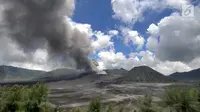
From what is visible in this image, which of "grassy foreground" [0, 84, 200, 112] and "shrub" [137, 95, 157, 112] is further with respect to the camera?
"shrub" [137, 95, 157, 112]

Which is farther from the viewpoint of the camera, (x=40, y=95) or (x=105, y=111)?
(x=40, y=95)

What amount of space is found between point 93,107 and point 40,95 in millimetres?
12838

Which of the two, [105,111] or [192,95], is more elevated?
[192,95]

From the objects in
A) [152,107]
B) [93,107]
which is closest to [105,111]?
[93,107]

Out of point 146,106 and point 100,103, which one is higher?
point 100,103

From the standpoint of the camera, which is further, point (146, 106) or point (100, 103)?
point (146, 106)

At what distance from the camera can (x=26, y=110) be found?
48188 millimetres

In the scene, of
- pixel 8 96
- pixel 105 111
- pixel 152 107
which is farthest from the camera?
pixel 8 96

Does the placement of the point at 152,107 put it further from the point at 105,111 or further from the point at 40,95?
the point at 40,95

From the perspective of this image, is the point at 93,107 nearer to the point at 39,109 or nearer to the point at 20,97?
→ the point at 39,109

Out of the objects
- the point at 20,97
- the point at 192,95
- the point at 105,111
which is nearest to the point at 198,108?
the point at 192,95

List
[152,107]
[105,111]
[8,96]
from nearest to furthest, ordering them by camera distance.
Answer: [105,111] < [152,107] < [8,96]

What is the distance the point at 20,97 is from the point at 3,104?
4176mm

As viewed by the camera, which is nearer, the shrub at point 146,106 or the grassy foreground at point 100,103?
the grassy foreground at point 100,103
